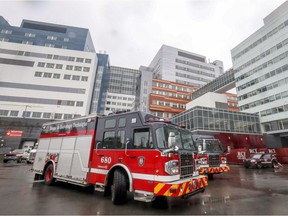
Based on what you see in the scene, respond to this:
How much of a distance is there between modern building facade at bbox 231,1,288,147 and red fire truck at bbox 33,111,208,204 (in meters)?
48.3

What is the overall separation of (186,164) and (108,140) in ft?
10.3

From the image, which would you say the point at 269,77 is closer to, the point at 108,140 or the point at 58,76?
the point at 108,140

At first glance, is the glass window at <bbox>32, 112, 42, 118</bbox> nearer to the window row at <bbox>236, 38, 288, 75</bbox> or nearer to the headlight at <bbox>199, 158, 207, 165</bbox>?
the headlight at <bbox>199, 158, 207, 165</bbox>

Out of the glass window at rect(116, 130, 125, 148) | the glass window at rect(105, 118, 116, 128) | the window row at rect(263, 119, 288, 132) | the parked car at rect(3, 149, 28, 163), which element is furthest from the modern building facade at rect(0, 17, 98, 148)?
the window row at rect(263, 119, 288, 132)

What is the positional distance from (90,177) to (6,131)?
49.9m

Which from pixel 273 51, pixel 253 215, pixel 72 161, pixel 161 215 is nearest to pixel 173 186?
pixel 161 215

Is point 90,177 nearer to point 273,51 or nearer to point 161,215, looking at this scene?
point 161,215

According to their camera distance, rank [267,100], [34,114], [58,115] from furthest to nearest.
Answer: [58,115], [34,114], [267,100]

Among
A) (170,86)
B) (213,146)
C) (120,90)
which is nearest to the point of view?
(213,146)

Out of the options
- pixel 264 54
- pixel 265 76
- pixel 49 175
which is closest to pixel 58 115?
pixel 49 175

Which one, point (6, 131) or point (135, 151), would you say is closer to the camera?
point (135, 151)

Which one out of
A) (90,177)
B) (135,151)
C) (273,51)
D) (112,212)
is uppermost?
(273,51)

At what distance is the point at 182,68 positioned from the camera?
265 ft

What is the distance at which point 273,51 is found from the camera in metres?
43.3
